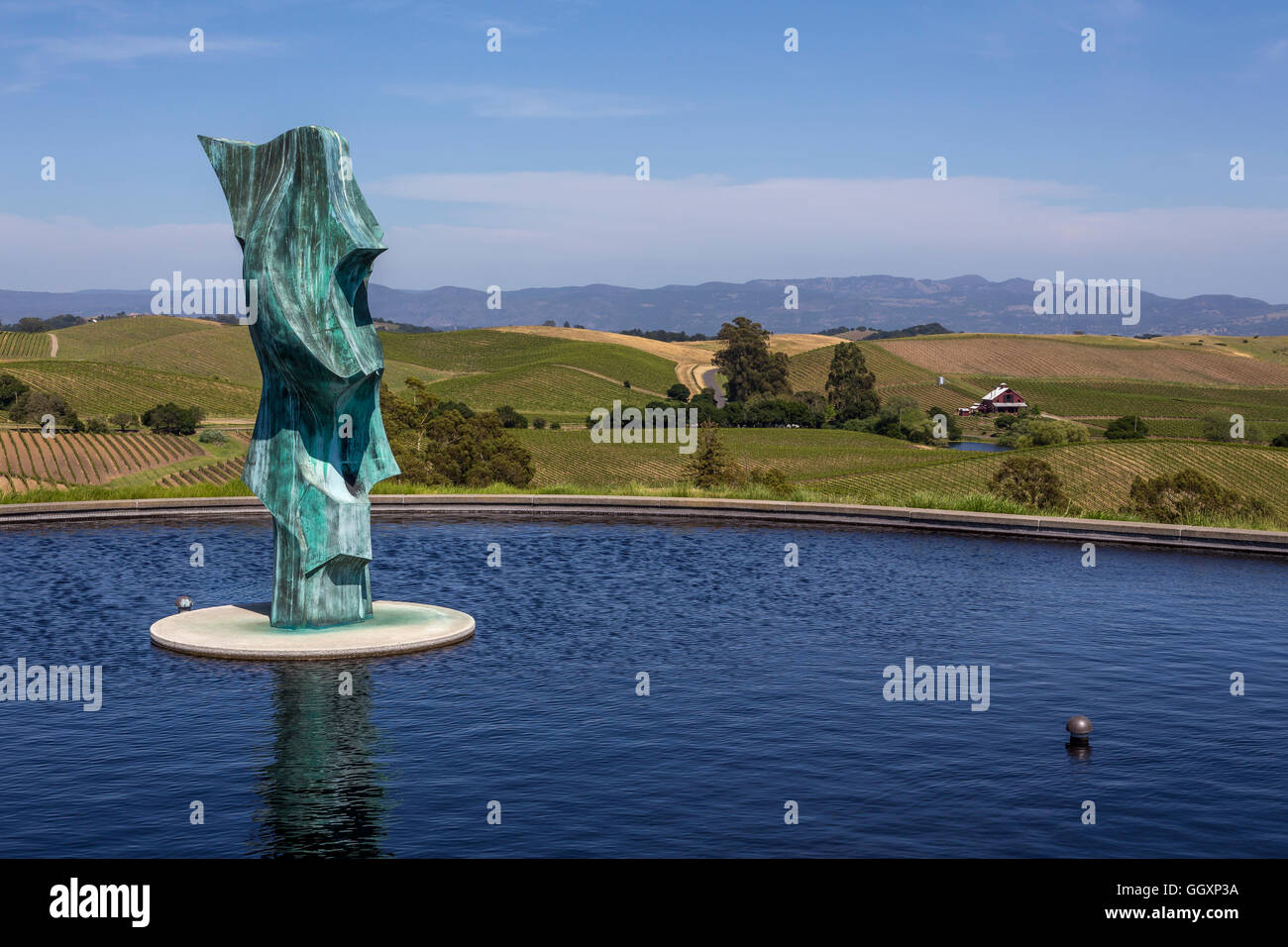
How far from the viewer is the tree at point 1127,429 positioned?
106500 millimetres

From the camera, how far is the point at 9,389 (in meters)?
90.0

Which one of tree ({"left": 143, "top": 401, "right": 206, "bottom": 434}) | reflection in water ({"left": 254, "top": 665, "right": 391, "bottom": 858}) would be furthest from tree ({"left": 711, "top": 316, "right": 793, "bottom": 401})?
reflection in water ({"left": 254, "top": 665, "right": 391, "bottom": 858})

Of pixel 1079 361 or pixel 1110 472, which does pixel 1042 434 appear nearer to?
pixel 1110 472

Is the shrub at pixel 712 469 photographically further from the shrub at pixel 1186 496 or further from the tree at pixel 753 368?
the tree at pixel 753 368

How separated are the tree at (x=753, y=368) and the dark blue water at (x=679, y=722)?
4088 inches

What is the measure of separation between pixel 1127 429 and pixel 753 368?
37.6m

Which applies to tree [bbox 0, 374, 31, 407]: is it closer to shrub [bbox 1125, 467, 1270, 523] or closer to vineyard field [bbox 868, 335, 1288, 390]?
shrub [bbox 1125, 467, 1270, 523]

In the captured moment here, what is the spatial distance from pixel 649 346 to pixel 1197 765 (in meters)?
171

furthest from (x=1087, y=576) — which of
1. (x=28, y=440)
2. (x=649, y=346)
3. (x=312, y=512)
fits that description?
(x=649, y=346)

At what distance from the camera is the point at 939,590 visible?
81.5ft

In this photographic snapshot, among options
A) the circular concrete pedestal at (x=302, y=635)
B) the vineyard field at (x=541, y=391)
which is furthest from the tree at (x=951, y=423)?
the circular concrete pedestal at (x=302, y=635)

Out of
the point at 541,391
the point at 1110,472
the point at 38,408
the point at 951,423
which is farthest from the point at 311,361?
the point at 541,391

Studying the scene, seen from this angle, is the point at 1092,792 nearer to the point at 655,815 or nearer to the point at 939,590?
the point at 655,815

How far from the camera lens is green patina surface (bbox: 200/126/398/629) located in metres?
19.4
